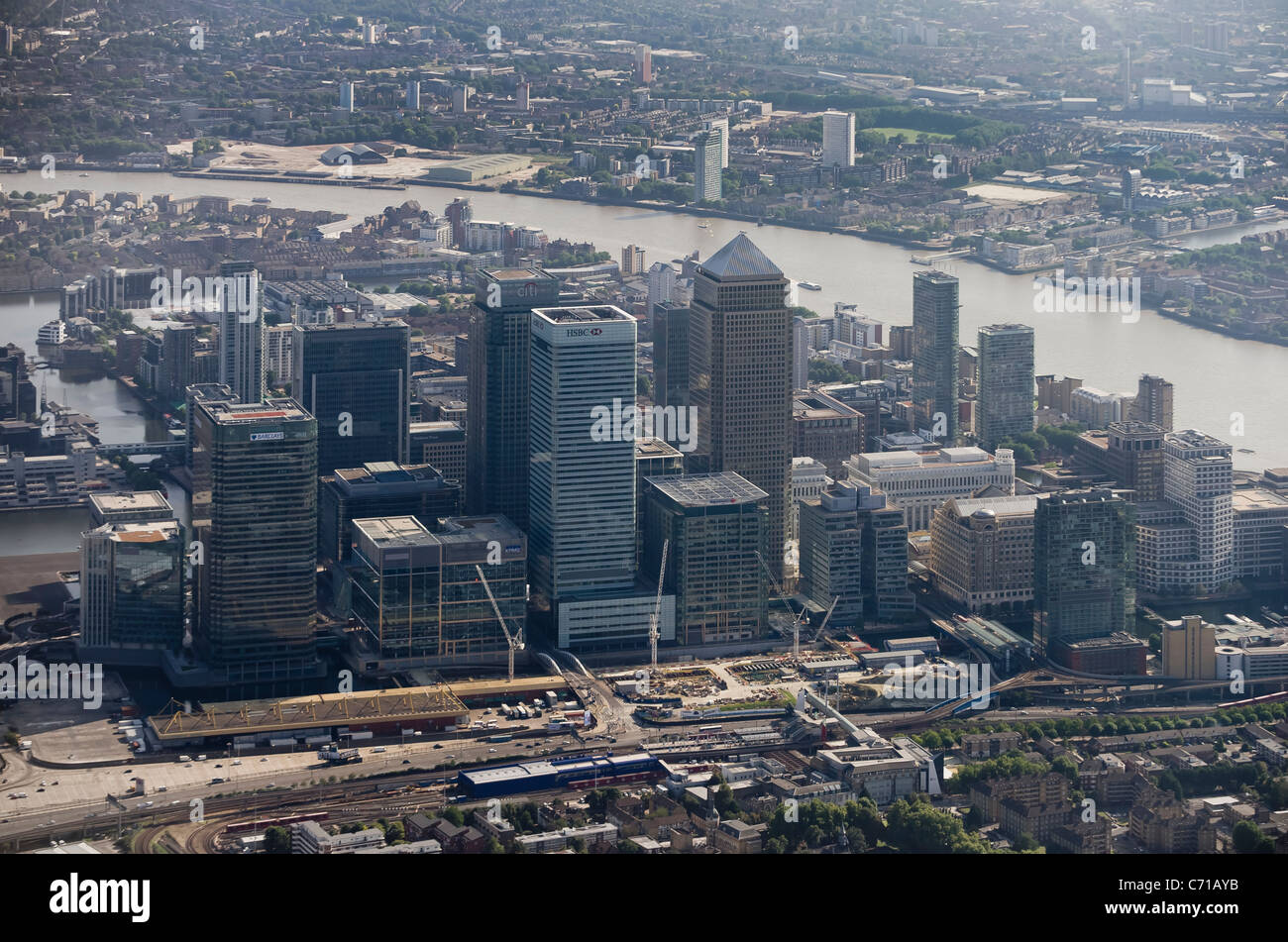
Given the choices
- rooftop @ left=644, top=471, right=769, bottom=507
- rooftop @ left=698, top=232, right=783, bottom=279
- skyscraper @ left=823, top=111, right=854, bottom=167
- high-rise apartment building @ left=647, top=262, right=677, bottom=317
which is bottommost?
rooftop @ left=644, top=471, right=769, bottom=507

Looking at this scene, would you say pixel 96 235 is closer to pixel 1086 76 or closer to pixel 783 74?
pixel 783 74

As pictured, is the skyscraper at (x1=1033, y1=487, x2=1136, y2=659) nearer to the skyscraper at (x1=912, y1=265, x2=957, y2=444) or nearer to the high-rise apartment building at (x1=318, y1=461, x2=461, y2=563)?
the high-rise apartment building at (x1=318, y1=461, x2=461, y2=563)

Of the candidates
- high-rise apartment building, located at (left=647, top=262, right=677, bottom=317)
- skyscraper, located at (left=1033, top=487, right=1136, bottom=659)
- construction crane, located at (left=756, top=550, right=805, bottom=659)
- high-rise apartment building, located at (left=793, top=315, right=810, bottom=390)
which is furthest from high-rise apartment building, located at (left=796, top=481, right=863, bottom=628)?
high-rise apartment building, located at (left=647, top=262, right=677, bottom=317)

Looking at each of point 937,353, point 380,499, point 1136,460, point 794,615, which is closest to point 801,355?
point 937,353

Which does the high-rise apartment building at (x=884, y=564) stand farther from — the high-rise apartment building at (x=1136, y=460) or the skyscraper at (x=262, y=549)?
the skyscraper at (x=262, y=549)

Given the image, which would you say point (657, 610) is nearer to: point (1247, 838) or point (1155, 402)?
point (1247, 838)

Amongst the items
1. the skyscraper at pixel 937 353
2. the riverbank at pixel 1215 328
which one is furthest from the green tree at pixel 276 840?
the riverbank at pixel 1215 328
